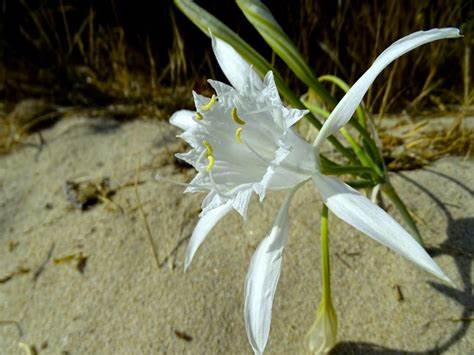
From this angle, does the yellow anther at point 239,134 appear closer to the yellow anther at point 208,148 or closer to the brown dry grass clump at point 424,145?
the yellow anther at point 208,148

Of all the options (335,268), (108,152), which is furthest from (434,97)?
(108,152)

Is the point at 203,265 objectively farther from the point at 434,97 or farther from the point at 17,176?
the point at 434,97

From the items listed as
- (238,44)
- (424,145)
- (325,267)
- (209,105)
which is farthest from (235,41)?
(424,145)

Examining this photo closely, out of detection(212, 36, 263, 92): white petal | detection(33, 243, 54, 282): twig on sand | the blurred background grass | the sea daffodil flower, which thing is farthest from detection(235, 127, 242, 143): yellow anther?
the blurred background grass

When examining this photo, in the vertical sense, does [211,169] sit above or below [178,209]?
above

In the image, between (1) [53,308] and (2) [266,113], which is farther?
(1) [53,308]

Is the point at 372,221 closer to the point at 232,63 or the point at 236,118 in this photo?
the point at 236,118
